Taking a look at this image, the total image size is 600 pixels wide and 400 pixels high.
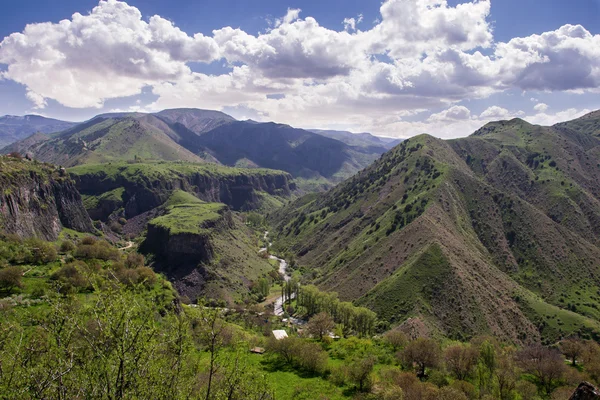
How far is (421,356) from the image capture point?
63.7 m

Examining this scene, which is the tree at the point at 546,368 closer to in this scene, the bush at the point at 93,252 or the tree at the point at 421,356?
the tree at the point at 421,356

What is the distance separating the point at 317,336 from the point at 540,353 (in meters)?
47.2

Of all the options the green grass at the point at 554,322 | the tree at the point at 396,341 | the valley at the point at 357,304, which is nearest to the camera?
the valley at the point at 357,304

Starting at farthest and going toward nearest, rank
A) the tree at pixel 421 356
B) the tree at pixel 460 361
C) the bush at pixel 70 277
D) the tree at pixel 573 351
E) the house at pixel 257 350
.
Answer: the tree at pixel 573 351, the bush at pixel 70 277, the house at pixel 257 350, the tree at pixel 421 356, the tree at pixel 460 361

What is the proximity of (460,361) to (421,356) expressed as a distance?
686 cm

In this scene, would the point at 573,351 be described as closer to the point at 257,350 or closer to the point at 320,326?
the point at 320,326

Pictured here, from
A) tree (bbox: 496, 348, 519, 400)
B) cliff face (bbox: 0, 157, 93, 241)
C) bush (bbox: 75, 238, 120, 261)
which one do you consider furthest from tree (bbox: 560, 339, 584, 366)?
cliff face (bbox: 0, 157, 93, 241)

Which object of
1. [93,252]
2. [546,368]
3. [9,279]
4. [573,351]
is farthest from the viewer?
[93,252]

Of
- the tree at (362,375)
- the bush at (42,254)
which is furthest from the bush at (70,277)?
the tree at (362,375)

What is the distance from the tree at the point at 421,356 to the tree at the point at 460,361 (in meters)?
2.25

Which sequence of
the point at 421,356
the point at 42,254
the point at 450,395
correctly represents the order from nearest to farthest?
the point at 450,395
the point at 421,356
the point at 42,254

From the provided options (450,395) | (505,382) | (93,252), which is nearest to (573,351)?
(505,382)

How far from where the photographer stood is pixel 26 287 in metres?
76.5

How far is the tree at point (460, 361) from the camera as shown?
61541mm
